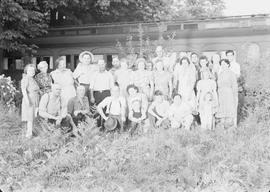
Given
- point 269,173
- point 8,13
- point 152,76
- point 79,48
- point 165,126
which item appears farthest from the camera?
point 79,48

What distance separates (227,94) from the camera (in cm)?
803

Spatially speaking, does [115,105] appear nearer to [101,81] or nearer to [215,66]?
[101,81]

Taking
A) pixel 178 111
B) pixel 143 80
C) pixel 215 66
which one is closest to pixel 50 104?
pixel 143 80

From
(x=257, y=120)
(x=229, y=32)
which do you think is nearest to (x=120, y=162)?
(x=257, y=120)

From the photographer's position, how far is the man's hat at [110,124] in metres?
8.12

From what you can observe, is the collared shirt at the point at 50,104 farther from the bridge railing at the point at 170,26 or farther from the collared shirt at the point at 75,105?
the bridge railing at the point at 170,26

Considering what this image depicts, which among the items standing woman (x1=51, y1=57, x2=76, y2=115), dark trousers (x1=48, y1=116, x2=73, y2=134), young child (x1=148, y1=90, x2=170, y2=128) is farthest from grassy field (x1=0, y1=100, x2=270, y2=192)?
standing woman (x1=51, y1=57, x2=76, y2=115)

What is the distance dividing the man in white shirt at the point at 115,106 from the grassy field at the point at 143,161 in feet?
1.40

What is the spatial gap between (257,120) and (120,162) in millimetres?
2833

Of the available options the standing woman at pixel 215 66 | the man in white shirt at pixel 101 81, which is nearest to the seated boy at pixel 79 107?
the man in white shirt at pixel 101 81

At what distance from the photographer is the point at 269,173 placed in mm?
6156

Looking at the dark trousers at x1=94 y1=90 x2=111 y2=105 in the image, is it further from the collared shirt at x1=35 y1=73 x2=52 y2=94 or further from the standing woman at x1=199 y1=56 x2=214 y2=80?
the standing woman at x1=199 y1=56 x2=214 y2=80

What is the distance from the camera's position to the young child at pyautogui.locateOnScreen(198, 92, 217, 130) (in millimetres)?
7957

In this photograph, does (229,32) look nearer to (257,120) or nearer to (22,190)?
(257,120)
